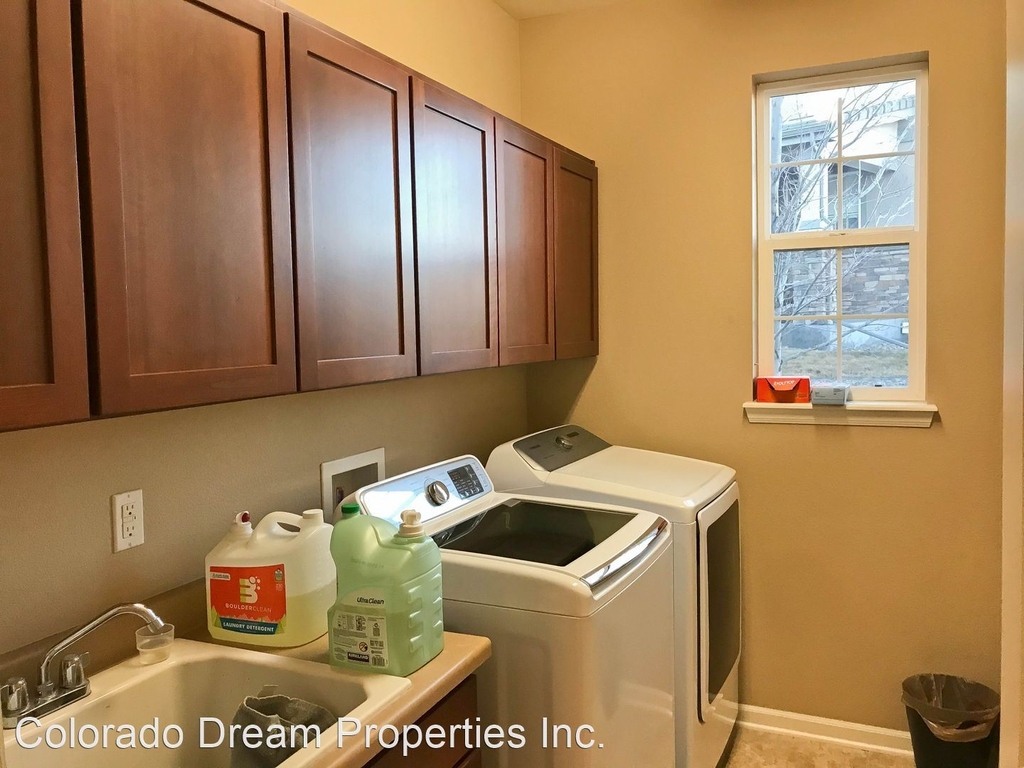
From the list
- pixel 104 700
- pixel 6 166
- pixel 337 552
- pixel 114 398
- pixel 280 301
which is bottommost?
pixel 104 700

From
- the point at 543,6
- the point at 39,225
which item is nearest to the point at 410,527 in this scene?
the point at 39,225

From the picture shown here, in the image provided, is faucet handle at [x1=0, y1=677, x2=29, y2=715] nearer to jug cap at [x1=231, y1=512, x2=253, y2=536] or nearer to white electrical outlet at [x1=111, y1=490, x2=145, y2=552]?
white electrical outlet at [x1=111, y1=490, x2=145, y2=552]

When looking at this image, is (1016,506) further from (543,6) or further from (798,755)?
(543,6)

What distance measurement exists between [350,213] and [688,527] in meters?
1.25

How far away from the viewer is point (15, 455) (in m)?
1.29

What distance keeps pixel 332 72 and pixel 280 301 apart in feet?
1.60

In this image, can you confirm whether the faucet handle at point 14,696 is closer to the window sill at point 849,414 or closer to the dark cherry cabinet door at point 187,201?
the dark cherry cabinet door at point 187,201

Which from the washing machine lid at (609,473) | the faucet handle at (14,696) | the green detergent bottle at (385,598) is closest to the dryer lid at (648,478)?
the washing machine lid at (609,473)

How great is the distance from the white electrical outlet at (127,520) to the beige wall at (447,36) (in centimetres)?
122

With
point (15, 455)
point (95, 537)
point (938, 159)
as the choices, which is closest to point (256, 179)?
point (15, 455)

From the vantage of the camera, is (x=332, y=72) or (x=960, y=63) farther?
(x=960, y=63)

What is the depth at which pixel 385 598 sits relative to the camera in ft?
4.52

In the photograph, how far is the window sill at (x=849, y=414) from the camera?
8.29ft

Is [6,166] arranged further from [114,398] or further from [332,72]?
[332,72]
